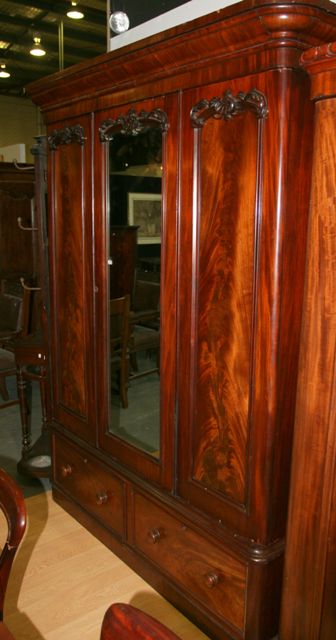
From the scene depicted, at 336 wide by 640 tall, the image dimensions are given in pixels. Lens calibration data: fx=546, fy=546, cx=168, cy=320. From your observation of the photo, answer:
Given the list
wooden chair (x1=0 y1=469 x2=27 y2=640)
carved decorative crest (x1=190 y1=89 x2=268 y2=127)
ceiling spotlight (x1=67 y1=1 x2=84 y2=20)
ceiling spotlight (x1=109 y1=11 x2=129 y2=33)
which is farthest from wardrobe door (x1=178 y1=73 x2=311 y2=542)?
ceiling spotlight (x1=67 y1=1 x2=84 y2=20)

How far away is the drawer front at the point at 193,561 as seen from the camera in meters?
1.59

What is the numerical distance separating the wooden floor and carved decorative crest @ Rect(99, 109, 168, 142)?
62.3 inches

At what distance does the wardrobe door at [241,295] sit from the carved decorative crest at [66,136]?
605mm

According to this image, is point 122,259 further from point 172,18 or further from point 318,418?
point 318,418

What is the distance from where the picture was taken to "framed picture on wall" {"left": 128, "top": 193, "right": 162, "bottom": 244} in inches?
67.4

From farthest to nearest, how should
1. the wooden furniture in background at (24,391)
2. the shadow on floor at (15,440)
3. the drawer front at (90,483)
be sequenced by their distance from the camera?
the shadow on floor at (15,440)
the wooden furniture in background at (24,391)
the drawer front at (90,483)

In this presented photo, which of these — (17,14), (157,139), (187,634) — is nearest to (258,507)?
(187,634)

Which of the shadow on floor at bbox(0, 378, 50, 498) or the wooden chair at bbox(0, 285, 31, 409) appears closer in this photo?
the shadow on floor at bbox(0, 378, 50, 498)

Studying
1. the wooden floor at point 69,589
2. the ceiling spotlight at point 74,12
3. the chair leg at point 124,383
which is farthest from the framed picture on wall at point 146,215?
the ceiling spotlight at point 74,12

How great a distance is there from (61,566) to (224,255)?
4.62 feet

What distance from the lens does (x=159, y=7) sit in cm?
193

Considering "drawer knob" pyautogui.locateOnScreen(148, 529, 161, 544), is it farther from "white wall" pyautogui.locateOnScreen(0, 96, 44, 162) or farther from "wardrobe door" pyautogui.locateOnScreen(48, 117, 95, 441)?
"white wall" pyautogui.locateOnScreen(0, 96, 44, 162)

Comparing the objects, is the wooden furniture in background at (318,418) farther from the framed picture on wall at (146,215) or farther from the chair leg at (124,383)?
the chair leg at (124,383)

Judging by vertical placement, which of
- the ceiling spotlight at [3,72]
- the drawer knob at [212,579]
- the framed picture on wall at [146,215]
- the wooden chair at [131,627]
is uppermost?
the ceiling spotlight at [3,72]
